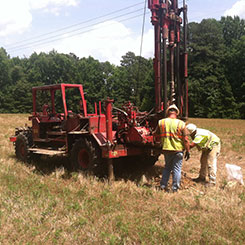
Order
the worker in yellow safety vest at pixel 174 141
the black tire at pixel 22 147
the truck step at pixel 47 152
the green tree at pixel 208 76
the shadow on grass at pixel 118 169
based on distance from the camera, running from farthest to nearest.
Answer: the green tree at pixel 208 76, the black tire at pixel 22 147, the truck step at pixel 47 152, the shadow on grass at pixel 118 169, the worker in yellow safety vest at pixel 174 141

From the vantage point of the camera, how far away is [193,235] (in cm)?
379

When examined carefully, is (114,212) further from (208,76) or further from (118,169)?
(208,76)

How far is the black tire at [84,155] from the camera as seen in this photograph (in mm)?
6746

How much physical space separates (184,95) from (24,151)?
16.7 ft

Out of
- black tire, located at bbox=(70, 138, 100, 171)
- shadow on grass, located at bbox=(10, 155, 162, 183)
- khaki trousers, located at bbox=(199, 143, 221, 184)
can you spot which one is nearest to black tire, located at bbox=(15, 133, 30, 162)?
shadow on grass, located at bbox=(10, 155, 162, 183)

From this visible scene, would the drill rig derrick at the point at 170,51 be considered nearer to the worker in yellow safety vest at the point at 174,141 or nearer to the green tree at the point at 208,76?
the worker in yellow safety vest at the point at 174,141

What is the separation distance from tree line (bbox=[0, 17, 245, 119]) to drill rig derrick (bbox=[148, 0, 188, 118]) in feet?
73.2

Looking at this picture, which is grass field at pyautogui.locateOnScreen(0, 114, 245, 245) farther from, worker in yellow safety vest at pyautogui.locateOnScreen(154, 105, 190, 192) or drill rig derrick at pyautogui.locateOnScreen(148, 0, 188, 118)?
drill rig derrick at pyautogui.locateOnScreen(148, 0, 188, 118)

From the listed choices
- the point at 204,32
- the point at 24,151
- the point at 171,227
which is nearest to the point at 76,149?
the point at 24,151

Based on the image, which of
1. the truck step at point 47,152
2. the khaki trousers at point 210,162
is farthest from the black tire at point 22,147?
the khaki trousers at point 210,162

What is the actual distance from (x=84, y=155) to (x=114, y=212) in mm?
2683

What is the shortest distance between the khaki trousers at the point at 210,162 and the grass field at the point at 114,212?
0.92 ft

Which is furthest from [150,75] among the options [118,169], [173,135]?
[173,135]

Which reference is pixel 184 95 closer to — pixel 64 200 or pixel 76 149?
pixel 76 149
